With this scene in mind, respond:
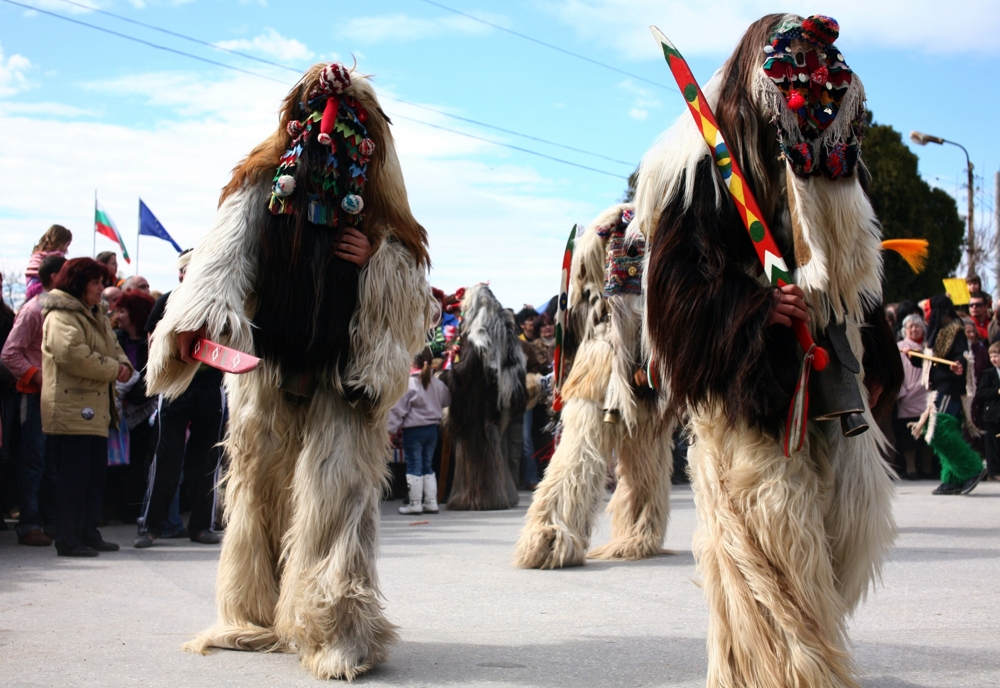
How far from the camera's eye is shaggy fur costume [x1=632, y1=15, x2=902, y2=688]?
10.5 feet

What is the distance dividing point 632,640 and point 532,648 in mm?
479

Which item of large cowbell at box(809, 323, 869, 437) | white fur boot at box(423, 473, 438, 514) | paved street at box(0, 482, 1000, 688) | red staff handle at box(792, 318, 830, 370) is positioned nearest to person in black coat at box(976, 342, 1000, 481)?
paved street at box(0, 482, 1000, 688)

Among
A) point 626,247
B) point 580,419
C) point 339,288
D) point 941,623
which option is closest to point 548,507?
point 580,419

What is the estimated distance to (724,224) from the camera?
334cm

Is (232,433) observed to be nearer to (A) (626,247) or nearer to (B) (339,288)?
(B) (339,288)

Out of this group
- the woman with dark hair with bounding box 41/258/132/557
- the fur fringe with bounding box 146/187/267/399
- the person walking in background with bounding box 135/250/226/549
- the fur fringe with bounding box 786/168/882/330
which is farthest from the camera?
the person walking in background with bounding box 135/250/226/549

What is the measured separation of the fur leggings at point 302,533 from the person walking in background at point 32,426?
3965mm

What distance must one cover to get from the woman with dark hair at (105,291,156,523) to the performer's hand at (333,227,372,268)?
459 centimetres

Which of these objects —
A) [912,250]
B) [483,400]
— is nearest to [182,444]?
[483,400]

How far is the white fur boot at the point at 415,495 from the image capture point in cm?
1042

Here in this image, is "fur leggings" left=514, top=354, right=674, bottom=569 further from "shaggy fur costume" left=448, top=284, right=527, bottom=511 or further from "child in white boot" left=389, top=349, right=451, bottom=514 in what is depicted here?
"child in white boot" left=389, top=349, right=451, bottom=514

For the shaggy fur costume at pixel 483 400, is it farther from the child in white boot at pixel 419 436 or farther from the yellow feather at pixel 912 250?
the yellow feather at pixel 912 250

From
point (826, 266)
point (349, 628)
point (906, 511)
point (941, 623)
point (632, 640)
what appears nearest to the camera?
point (826, 266)

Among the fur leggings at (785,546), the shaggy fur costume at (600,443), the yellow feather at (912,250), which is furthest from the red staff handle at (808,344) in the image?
the shaggy fur costume at (600,443)
